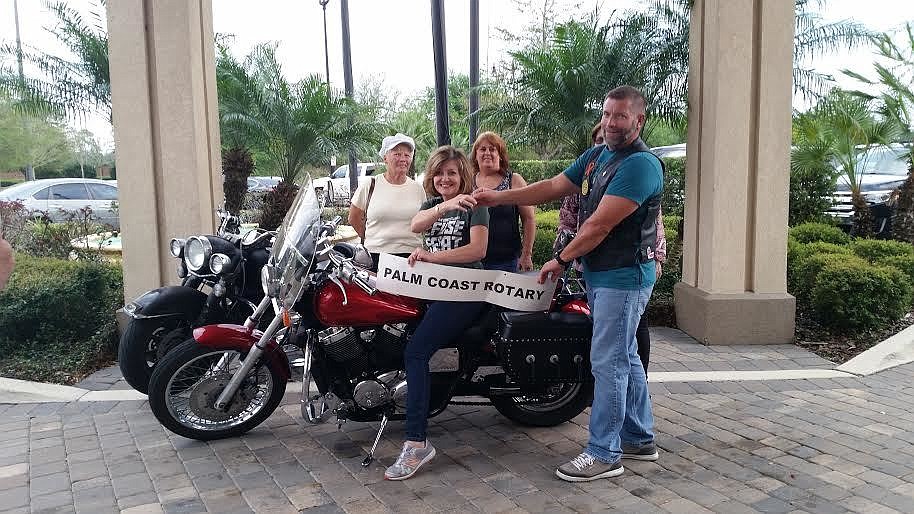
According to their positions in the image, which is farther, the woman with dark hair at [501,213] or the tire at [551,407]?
the woman with dark hair at [501,213]

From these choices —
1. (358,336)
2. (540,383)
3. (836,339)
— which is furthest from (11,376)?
(836,339)

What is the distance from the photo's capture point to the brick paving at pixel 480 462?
12.2 feet

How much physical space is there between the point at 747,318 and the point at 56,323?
6051mm

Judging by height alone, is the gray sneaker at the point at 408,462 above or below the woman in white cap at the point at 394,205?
below

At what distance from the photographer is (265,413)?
4547mm

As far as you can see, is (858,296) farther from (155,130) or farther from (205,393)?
(155,130)

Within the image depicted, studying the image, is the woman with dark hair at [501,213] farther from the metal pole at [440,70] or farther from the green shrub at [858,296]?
the green shrub at [858,296]

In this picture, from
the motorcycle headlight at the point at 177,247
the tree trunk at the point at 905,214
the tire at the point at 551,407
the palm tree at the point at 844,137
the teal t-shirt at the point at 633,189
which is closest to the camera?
the teal t-shirt at the point at 633,189

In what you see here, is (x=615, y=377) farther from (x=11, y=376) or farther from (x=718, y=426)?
(x=11, y=376)

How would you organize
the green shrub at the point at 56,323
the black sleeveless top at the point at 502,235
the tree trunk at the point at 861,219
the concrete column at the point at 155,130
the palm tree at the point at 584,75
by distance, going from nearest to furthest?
the black sleeveless top at the point at 502,235 → the green shrub at the point at 56,323 → the concrete column at the point at 155,130 → the palm tree at the point at 584,75 → the tree trunk at the point at 861,219

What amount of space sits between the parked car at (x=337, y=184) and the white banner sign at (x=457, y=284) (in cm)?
57

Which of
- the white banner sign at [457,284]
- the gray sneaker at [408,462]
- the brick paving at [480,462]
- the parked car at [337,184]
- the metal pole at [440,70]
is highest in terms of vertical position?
the metal pole at [440,70]

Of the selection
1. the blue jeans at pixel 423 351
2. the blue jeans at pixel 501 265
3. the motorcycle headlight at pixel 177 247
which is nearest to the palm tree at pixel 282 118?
the motorcycle headlight at pixel 177 247

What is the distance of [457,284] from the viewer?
410 cm
